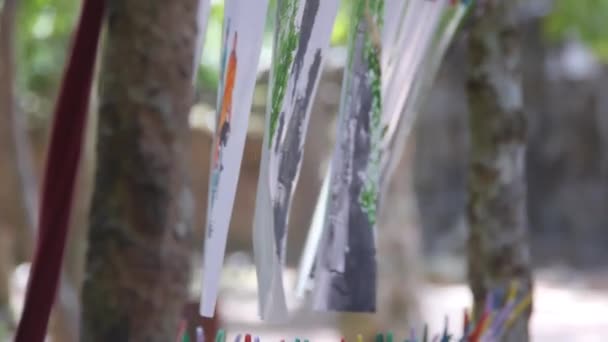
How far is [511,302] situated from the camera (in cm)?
188

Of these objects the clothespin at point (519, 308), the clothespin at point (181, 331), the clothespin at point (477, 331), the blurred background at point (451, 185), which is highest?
the blurred background at point (451, 185)

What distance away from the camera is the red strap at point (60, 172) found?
4.60ft

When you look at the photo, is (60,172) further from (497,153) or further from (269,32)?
(269,32)

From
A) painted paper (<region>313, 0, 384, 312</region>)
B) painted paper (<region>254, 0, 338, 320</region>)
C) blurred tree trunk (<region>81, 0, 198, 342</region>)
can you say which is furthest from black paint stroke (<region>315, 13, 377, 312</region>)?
blurred tree trunk (<region>81, 0, 198, 342</region>)

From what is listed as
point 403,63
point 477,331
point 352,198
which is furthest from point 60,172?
point 477,331

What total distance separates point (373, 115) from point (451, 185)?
38.9 ft

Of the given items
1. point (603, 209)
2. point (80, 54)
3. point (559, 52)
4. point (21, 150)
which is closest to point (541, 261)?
point (603, 209)

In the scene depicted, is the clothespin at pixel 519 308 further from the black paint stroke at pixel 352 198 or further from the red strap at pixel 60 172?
the red strap at pixel 60 172

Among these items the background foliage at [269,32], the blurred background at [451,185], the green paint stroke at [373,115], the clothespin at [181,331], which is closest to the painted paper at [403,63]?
the green paint stroke at [373,115]

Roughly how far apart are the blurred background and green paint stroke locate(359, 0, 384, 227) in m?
5.60

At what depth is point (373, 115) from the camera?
1.54 m

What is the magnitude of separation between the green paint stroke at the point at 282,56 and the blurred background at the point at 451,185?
5824mm

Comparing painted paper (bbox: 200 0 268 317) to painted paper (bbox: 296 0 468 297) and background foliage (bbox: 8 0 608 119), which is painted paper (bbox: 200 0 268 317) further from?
background foliage (bbox: 8 0 608 119)

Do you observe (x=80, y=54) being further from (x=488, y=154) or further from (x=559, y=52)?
(x=559, y=52)
